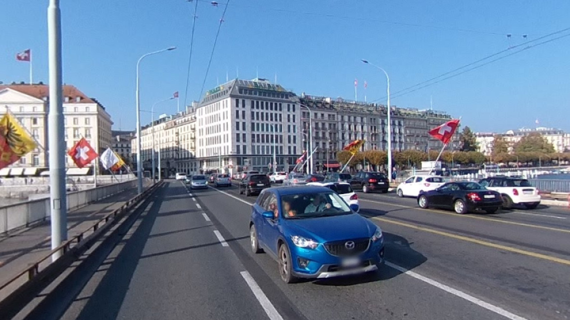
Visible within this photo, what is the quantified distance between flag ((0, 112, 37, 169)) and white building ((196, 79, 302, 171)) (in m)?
88.1

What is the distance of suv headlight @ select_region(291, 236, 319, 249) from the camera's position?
6.35 m

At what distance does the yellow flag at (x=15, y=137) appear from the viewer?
1142 centimetres

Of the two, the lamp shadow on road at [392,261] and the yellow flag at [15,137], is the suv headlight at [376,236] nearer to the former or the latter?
the lamp shadow on road at [392,261]

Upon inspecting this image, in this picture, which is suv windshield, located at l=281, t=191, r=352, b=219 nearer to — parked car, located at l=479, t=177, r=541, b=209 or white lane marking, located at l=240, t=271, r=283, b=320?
white lane marking, located at l=240, t=271, r=283, b=320

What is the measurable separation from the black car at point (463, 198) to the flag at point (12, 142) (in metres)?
15.6

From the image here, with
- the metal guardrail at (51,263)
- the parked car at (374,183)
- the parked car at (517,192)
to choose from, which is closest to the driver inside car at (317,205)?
the metal guardrail at (51,263)

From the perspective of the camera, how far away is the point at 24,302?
615 centimetres

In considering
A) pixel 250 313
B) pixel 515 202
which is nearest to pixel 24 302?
pixel 250 313

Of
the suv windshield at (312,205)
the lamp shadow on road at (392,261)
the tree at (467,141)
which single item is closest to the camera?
the lamp shadow on road at (392,261)

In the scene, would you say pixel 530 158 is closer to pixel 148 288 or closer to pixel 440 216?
pixel 440 216

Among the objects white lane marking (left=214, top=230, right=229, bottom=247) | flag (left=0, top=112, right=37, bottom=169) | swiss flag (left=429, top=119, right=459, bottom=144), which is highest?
swiss flag (left=429, top=119, right=459, bottom=144)

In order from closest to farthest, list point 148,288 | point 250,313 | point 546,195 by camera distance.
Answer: point 250,313, point 148,288, point 546,195

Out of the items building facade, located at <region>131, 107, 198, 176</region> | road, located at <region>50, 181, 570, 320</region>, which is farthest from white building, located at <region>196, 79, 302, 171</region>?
road, located at <region>50, 181, 570, 320</region>

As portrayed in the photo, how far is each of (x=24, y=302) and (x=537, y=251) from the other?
31.3ft
